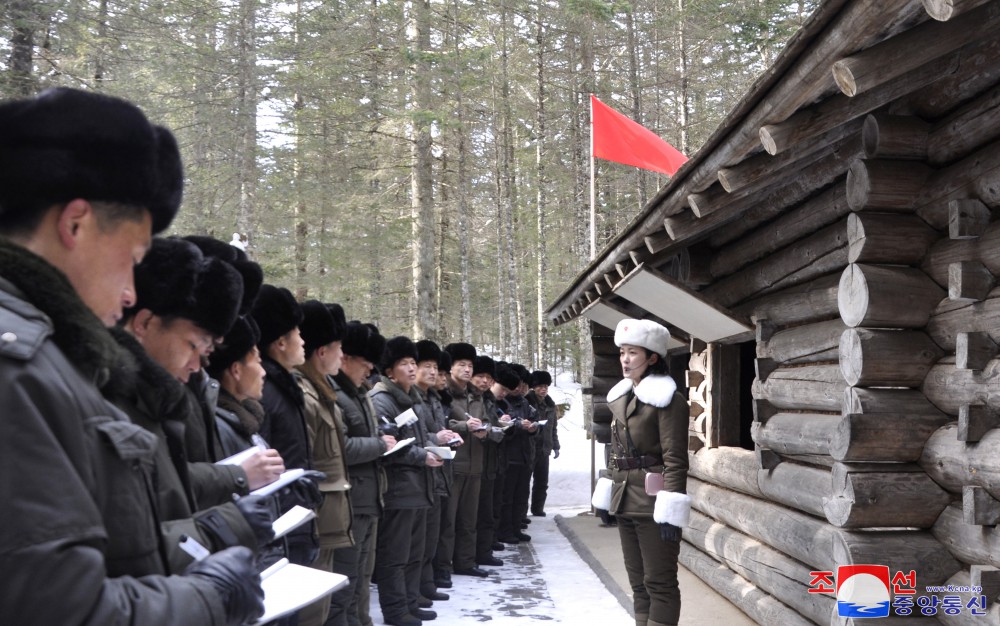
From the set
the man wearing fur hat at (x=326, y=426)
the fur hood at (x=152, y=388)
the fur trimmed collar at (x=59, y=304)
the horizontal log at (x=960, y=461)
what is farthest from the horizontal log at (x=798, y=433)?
the fur trimmed collar at (x=59, y=304)

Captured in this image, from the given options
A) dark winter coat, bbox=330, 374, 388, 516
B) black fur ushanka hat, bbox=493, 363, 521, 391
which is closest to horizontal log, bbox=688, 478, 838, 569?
dark winter coat, bbox=330, 374, 388, 516

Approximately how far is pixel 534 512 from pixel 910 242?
38.7 feet

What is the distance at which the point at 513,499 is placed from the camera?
1366cm

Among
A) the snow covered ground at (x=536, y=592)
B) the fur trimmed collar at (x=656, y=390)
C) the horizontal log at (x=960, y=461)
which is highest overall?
the fur trimmed collar at (x=656, y=390)

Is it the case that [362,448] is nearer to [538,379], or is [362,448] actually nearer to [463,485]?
[463,485]

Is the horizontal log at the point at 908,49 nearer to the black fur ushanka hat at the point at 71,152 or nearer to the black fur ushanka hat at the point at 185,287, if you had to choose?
the black fur ushanka hat at the point at 185,287

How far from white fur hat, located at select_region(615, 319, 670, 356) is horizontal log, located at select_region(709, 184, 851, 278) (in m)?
1.34

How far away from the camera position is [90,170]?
6.04 ft

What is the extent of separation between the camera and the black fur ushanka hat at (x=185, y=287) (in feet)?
10.7

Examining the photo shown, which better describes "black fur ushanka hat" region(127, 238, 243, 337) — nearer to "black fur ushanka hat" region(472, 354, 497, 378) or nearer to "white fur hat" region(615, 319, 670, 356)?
"white fur hat" region(615, 319, 670, 356)

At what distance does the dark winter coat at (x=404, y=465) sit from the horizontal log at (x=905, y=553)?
3.56 m

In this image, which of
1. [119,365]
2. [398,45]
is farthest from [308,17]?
[119,365]

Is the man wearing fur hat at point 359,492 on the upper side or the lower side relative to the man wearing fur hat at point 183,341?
lower

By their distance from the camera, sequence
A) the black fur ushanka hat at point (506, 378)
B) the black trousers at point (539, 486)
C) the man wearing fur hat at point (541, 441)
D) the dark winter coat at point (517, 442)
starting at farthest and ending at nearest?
1. the black trousers at point (539, 486)
2. the man wearing fur hat at point (541, 441)
3. the black fur ushanka hat at point (506, 378)
4. the dark winter coat at point (517, 442)
